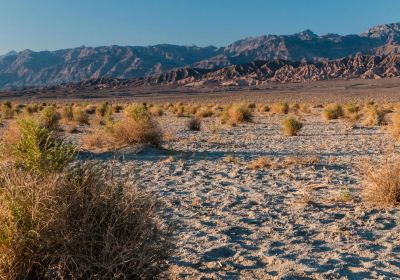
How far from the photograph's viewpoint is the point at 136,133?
15.0 m

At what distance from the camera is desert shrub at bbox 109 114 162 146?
14930mm

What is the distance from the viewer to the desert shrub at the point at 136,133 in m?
14.9

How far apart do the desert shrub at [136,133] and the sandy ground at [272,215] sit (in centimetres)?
59

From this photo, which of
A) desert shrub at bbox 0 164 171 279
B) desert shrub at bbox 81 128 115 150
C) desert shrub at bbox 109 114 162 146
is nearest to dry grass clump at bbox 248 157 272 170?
desert shrub at bbox 109 114 162 146

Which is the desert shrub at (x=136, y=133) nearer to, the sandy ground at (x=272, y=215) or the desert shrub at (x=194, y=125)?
the sandy ground at (x=272, y=215)

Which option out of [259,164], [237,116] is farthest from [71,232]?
[237,116]

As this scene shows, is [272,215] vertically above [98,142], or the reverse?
[98,142]

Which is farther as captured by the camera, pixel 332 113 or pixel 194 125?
pixel 332 113

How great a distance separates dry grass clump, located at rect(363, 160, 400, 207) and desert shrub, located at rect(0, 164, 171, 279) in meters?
4.61

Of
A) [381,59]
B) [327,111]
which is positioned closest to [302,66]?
[381,59]

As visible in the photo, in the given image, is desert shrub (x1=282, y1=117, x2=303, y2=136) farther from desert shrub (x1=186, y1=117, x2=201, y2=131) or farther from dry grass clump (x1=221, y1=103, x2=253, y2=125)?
dry grass clump (x1=221, y1=103, x2=253, y2=125)

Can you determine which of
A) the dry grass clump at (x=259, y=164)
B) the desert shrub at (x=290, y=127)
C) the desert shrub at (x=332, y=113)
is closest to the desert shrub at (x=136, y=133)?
the dry grass clump at (x=259, y=164)

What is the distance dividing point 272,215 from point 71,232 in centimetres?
419

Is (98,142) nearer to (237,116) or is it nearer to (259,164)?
(259,164)
